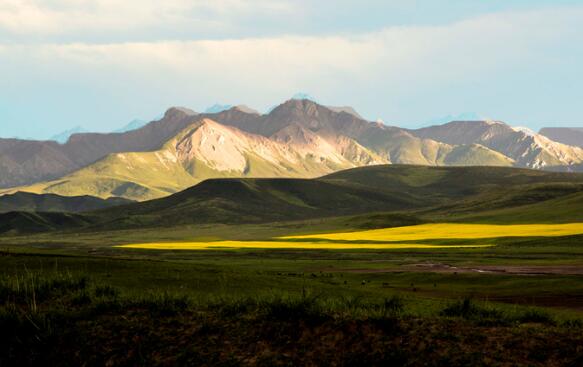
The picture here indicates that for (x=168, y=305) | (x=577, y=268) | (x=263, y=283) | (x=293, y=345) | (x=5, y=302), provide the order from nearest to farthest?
(x=293, y=345), (x=168, y=305), (x=5, y=302), (x=263, y=283), (x=577, y=268)

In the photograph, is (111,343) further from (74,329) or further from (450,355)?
(450,355)

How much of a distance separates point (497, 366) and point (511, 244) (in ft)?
405

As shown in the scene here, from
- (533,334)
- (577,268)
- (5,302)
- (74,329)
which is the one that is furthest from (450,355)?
(577,268)

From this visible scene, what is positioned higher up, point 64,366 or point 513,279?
point 64,366

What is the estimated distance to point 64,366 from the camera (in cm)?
2111

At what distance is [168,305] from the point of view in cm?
2475

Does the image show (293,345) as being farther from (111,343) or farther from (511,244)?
(511,244)

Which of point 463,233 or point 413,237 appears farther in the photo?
point 413,237

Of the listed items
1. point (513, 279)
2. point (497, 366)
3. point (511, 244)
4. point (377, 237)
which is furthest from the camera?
point (377, 237)

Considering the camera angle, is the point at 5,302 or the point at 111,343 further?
the point at 5,302

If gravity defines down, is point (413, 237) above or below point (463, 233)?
below

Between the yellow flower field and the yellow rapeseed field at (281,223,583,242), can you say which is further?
the yellow rapeseed field at (281,223,583,242)

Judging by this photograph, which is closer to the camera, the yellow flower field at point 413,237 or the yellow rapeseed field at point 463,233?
the yellow flower field at point 413,237

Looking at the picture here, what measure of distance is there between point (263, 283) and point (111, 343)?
1155 inches
